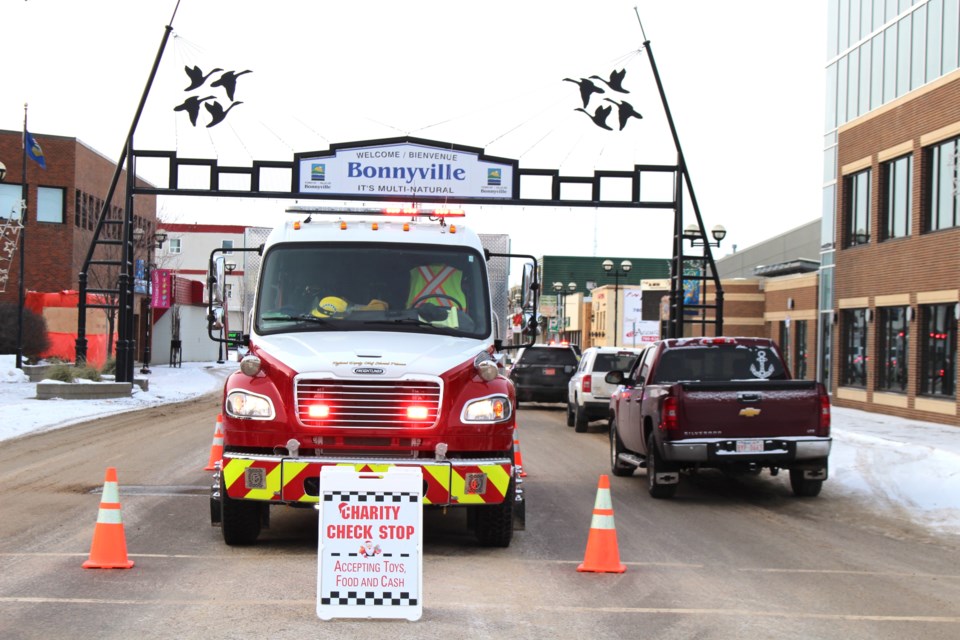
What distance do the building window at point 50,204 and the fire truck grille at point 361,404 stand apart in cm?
4537

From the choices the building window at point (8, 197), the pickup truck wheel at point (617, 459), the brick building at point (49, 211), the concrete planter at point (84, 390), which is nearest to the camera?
the pickup truck wheel at point (617, 459)

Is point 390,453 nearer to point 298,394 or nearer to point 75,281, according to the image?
point 298,394

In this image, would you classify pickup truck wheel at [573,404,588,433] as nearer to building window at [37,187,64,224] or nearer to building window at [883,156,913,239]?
building window at [883,156,913,239]

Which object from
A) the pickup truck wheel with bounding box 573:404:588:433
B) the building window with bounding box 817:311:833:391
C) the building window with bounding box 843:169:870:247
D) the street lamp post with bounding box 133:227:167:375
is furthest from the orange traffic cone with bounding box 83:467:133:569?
the street lamp post with bounding box 133:227:167:375

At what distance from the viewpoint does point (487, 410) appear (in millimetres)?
8906

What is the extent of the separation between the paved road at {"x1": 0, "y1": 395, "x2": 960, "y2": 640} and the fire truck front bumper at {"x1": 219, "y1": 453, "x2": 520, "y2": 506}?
54 centimetres

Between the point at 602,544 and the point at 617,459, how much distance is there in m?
7.19

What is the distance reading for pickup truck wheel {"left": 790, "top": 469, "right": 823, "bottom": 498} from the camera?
13344mm

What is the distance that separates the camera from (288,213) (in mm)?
10891

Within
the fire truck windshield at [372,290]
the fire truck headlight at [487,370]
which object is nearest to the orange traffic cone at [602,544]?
the fire truck headlight at [487,370]

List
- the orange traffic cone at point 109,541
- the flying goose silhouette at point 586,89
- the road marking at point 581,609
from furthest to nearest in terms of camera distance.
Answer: the flying goose silhouette at point 586,89
the orange traffic cone at point 109,541
the road marking at point 581,609

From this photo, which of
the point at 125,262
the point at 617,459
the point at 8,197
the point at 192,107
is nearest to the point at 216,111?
the point at 192,107

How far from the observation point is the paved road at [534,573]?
22.4 feet

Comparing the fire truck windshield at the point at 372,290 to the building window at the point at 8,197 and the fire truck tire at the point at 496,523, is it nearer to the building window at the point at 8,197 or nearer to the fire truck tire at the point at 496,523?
the fire truck tire at the point at 496,523
